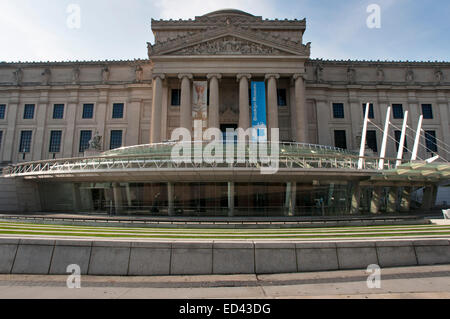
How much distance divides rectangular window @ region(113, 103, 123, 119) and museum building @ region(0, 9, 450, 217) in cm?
23

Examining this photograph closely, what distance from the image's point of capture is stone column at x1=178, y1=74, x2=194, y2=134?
5334 cm

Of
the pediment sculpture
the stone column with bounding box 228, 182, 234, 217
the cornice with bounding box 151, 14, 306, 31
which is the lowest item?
the stone column with bounding box 228, 182, 234, 217

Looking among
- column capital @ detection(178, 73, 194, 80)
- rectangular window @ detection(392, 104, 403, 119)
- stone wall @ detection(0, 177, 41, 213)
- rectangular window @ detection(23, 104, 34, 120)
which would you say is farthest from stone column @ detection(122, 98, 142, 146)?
rectangular window @ detection(392, 104, 403, 119)

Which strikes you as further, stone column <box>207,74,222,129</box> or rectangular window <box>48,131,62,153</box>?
rectangular window <box>48,131,62,153</box>

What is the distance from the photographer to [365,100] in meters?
64.6

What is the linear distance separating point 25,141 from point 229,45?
152 feet

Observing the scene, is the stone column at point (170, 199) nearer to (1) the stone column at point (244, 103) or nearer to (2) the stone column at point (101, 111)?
(1) the stone column at point (244, 103)

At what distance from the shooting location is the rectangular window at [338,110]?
63856mm

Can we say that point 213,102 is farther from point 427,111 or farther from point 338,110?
point 427,111

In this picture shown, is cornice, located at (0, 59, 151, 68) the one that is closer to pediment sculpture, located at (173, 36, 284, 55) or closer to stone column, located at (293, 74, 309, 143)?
pediment sculpture, located at (173, 36, 284, 55)

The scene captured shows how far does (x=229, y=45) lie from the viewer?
55.8 meters

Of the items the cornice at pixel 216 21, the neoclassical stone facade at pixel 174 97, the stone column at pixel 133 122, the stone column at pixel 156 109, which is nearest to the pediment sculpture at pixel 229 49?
the neoclassical stone facade at pixel 174 97

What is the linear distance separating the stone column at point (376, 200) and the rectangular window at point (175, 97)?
39.2m
